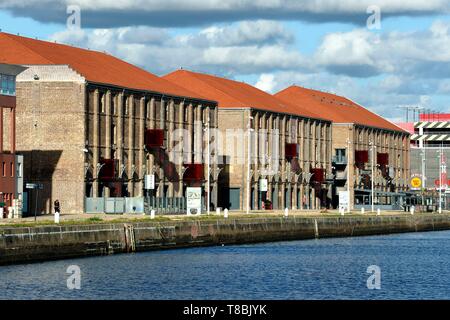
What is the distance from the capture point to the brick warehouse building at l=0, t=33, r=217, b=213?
136 m

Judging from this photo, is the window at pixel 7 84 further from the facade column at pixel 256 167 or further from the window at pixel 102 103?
the facade column at pixel 256 167

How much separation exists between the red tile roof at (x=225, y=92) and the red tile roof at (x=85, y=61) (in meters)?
13.8

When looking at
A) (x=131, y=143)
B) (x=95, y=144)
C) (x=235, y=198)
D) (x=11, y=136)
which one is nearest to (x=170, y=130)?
(x=131, y=143)

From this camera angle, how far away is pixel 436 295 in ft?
241

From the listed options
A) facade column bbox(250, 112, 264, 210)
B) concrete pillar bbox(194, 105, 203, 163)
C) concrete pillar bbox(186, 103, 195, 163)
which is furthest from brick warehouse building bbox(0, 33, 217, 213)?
facade column bbox(250, 112, 264, 210)

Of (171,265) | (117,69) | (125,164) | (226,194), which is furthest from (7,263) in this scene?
(226,194)

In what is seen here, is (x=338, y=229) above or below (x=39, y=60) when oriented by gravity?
below

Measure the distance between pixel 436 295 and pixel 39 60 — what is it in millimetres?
73923

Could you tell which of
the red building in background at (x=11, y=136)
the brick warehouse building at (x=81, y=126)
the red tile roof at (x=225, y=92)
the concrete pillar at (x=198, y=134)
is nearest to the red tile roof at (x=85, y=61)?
the brick warehouse building at (x=81, y=126)

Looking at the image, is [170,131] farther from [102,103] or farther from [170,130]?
[102,103]

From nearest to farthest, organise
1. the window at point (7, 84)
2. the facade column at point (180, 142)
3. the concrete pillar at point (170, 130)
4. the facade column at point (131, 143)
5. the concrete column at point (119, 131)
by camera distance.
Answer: the window at point (7, 84) < the concrete column at point (119, 131) < the facade column at point (131, 143) < the concrete pillar at point (170, 130) < the facade column at point (180, 142)

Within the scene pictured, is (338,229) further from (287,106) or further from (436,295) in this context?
(436,295)

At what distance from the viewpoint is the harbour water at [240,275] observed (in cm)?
7162
